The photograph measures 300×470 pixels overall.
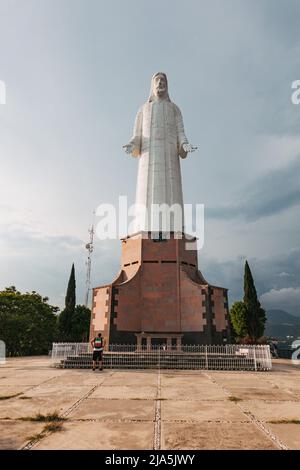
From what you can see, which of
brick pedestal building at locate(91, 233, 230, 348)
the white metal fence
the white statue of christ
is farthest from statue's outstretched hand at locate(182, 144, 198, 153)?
the white metal fence

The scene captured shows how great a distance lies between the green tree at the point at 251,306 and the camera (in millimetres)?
40406

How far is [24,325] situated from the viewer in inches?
1148

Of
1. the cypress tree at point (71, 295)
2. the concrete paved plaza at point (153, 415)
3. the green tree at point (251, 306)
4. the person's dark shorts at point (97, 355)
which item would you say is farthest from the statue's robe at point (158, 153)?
the cypress tree at point (71, 295)

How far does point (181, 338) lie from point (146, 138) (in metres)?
Answer: 16.4

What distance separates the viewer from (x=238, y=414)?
19.1 feet

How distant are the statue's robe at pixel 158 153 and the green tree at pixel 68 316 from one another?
918 inches

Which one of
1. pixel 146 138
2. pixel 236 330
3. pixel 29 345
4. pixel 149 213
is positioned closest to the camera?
pixel 149 213

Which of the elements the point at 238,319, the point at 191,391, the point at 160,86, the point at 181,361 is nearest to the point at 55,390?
the point at 191,391

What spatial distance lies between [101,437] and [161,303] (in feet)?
52.5

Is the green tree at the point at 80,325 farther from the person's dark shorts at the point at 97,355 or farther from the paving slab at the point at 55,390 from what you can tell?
the paving slab at the point at 55,390

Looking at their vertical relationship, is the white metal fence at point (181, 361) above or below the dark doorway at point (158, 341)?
below
